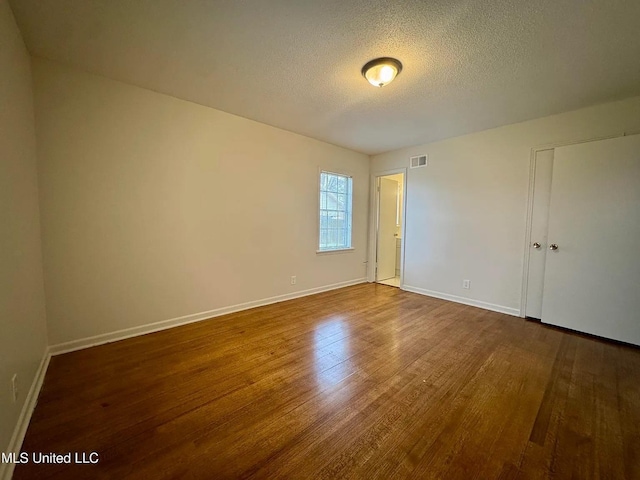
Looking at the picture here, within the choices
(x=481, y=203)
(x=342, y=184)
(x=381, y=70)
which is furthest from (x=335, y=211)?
(x=381, y=70)

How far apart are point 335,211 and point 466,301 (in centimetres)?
257

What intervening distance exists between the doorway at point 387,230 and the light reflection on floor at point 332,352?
2384 mm

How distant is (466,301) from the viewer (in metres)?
3.82

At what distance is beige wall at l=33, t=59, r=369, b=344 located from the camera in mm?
2232

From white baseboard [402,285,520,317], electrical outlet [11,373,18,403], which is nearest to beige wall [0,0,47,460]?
electrical outlet [11,373,18,403]

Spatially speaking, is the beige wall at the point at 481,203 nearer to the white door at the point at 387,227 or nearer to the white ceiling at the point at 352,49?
the white ceiling at the point at 352,49

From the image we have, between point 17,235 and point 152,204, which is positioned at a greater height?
point 152,204

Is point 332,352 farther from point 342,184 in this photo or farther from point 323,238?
point 342,184

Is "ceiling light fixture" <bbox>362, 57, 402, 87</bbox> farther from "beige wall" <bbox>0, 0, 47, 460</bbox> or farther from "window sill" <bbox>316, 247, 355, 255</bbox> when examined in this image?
"window sill" <bbox>316, 247, 355, 255</bbox>

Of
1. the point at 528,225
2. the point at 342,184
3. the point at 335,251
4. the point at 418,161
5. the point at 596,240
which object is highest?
the point at 418,161

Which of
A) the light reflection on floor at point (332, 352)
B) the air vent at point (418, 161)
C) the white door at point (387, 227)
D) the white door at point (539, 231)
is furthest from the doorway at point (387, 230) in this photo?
the light reflection on floor at point (332, 352)

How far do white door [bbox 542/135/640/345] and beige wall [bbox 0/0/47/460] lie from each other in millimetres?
4722

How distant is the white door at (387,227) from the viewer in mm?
5123

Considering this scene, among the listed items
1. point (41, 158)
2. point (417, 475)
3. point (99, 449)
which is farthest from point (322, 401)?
point (41, 158)
